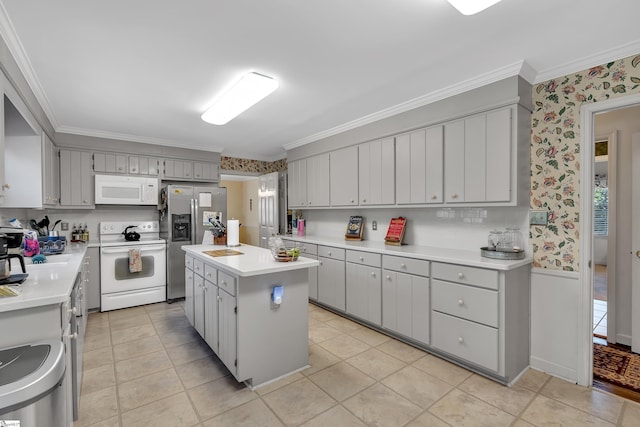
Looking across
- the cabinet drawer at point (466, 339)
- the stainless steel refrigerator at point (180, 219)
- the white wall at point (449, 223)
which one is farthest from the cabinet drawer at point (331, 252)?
the stainless steel refrigerator at point (180, 219)

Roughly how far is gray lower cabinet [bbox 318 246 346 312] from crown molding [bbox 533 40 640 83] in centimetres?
252

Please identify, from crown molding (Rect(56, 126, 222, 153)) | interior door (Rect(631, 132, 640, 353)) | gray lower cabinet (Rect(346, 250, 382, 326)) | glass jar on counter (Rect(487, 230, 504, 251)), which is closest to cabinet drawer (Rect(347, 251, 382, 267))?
gray lower cabinet (Rect(346, 250, 382, 326))

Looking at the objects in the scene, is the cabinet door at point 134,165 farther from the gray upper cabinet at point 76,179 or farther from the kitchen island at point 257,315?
the kitchen island at point 257,315

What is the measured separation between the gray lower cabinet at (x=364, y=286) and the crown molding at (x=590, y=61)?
2.13 m

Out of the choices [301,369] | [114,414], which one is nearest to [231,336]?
[301,369]

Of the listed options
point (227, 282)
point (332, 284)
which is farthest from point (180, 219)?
point (227, 282)

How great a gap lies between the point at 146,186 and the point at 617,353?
5943mm

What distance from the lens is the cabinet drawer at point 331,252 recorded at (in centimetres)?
375

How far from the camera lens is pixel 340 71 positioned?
8.36ft

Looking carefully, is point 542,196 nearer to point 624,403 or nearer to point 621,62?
point 621,62

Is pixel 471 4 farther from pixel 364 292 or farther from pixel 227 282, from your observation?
pixel 364 292

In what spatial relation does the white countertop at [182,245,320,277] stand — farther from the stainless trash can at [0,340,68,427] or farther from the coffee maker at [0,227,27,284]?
the coffee maker at [0,227,27,284]

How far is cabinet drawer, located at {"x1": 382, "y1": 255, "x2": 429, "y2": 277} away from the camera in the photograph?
111 inches

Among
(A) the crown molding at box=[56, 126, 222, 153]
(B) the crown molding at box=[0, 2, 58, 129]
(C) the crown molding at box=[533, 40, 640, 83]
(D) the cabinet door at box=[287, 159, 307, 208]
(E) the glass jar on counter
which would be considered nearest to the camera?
(B) the crown molding at box=[0, 2, 58, 129]
